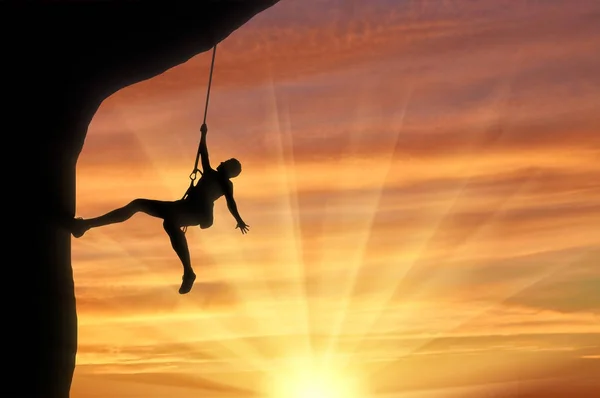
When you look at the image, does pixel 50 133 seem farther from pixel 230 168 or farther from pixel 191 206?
pixel 230 168

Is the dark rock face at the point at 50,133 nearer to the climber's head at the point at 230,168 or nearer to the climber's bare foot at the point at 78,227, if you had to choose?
the climber's bare foot at the point at 78,227

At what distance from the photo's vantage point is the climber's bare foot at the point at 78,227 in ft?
43.7

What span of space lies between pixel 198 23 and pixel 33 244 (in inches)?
173

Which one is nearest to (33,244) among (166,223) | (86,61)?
(166,223)

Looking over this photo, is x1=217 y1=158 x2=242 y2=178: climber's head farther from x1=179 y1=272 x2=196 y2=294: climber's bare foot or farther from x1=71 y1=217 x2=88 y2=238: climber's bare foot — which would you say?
x1=71 y1=217 x2=88 y2=238: climber's bare foot

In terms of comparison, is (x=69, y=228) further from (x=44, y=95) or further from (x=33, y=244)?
(x=44, y=95)

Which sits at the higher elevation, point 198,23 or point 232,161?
point 198,23

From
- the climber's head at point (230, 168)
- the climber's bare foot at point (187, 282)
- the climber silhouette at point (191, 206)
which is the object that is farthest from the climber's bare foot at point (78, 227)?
the climber's head at point (230, 168)

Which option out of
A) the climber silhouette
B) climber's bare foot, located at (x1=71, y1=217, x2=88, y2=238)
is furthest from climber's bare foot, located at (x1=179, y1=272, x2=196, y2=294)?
climber's bare foot, located at (x1=71, y1=217, x2=88, y2=238)

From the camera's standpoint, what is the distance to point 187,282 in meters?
13.9

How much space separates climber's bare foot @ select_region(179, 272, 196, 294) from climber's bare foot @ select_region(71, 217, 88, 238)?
5.08ft

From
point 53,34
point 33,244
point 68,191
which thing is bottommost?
point 33,244

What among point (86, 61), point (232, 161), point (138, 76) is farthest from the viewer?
point (138, 76)

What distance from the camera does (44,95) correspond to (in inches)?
545
